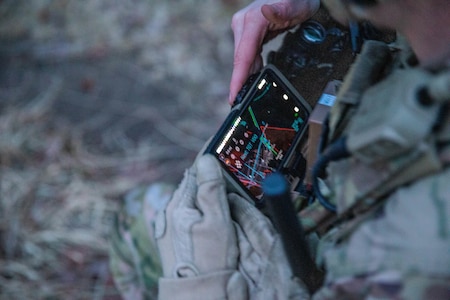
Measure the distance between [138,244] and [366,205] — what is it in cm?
67

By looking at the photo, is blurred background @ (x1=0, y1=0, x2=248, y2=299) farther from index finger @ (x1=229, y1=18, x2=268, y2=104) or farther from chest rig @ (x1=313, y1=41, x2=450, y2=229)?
chest rig @ (x1=313, y1=41, x2=450, y2=229)

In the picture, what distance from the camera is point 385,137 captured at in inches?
30.5

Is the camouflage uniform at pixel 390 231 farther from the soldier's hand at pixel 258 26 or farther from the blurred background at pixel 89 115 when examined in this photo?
the blurred background at pixel 89 115

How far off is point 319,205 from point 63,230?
51.3 inches

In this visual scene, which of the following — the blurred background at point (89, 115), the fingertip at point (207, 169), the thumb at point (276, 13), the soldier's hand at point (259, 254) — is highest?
the thumb at point (276, 13)

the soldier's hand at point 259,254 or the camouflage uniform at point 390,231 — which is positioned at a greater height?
the camouflage uniform at point 390,231

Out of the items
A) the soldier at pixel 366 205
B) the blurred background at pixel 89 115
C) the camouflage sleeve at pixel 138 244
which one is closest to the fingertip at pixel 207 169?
the soldier at pixel 366 205

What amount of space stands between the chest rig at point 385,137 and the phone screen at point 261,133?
8.0 inches

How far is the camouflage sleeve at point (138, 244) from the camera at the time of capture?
1385 mm

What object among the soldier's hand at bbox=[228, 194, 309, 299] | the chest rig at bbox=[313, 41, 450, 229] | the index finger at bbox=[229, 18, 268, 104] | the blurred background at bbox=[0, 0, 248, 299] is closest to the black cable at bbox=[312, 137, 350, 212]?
the chest rig at bbox=[313, 41, 450, 229]

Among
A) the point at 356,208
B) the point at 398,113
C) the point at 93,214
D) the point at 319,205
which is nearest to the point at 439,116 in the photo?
the point at 398,113

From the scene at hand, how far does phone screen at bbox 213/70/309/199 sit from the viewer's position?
116 cm

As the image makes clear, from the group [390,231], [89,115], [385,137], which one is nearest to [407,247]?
[390,231]

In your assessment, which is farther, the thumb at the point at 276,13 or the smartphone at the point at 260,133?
the thumb at the point at 276,13
